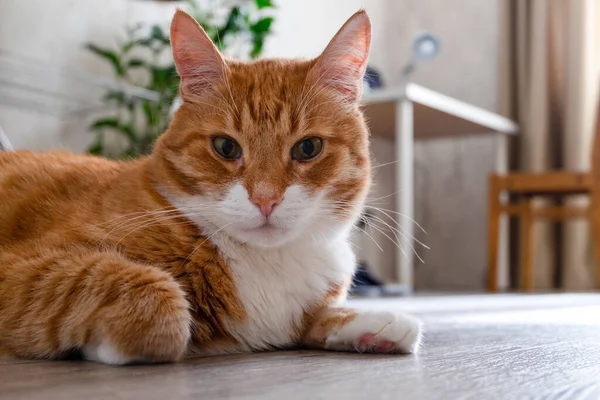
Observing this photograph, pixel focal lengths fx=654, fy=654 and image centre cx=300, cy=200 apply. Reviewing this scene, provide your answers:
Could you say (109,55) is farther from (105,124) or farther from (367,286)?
(367,286)

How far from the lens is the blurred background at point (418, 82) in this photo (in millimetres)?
2969

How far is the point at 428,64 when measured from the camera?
16.4 feet

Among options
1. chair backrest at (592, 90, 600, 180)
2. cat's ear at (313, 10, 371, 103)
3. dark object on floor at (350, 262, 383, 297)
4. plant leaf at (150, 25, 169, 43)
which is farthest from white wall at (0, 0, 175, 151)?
chair backrest at (592, 90, 600, 180)

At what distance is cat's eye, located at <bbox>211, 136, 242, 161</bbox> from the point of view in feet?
3.55

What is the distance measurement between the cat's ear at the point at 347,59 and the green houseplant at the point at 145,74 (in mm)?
1824

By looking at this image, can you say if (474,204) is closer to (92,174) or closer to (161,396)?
(92,174)

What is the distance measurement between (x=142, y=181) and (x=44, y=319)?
1.01 feet

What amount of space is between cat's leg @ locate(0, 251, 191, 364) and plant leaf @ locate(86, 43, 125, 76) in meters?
2.18

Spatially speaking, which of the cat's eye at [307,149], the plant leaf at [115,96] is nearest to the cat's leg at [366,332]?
the cat's eye at [307,149]

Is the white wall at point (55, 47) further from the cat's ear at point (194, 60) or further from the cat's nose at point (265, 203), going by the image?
the cat's nose at point (265, 203)

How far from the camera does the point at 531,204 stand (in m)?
4.09

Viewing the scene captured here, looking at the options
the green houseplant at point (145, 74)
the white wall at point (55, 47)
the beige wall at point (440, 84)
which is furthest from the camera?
the beige wall at point (440, 84)

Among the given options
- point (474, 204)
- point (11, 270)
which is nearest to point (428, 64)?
point (474, 204)

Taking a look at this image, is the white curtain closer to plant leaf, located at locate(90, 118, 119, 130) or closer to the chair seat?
the chair seat
